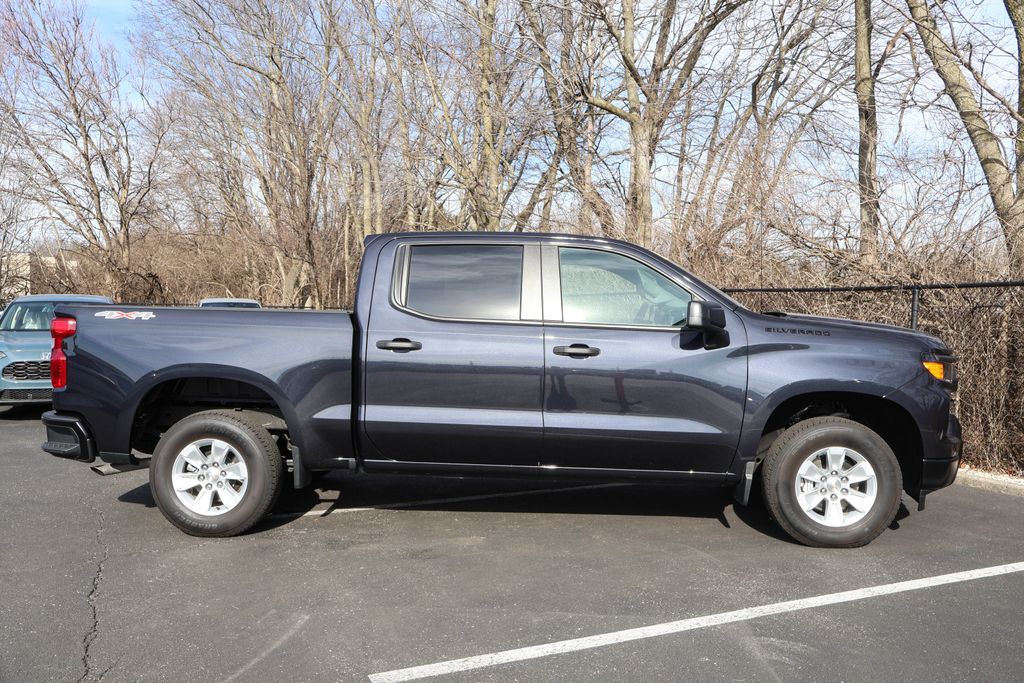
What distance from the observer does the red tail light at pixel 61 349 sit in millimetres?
5305

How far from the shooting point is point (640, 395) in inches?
198

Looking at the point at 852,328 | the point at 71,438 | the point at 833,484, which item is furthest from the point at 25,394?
the point at 852,328

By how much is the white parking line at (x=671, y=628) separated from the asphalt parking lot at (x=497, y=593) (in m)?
0.01

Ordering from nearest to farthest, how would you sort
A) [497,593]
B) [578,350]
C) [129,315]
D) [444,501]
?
[497,593]
[578,350]
[129,315]
[444,501]

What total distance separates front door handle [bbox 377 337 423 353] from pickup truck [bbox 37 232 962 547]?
1cm

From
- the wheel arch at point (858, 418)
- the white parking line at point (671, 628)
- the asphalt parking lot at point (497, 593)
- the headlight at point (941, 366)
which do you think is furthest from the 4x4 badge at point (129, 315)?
the headlight at point (941, 366)

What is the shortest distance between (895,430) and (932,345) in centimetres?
63

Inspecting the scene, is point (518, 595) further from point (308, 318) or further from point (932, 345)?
point (932, 345)

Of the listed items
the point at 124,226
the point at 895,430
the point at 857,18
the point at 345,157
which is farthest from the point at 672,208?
the point at 124,226

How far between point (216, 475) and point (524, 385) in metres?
2.09

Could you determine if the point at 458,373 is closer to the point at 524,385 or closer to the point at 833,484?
the point at 524,385

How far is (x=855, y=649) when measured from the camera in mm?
3660

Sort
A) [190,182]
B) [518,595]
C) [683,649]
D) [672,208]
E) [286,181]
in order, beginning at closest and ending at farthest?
[683,649]
[518,595]
[672,208]
[286,181]
[190,182]

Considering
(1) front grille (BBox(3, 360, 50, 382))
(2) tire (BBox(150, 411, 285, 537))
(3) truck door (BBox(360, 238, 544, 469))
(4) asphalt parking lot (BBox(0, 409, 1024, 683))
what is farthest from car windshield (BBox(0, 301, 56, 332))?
(3) truck door (BBox(360, 238, 544, 469))
